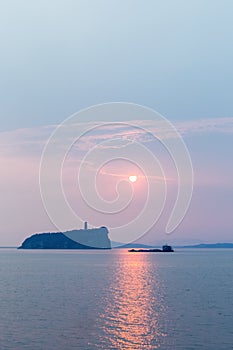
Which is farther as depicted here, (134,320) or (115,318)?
(115,318)

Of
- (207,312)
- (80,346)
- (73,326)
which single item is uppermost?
(207,312)

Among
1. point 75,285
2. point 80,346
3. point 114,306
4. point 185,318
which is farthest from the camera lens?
point 75,285

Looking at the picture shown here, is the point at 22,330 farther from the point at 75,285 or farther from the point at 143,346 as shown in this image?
the point at 75,285

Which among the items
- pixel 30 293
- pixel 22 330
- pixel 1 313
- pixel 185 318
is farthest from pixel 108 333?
pixel 30 293

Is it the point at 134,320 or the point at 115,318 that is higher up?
the point at 115,318

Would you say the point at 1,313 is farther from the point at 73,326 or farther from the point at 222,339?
the point at 222,339

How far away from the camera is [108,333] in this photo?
6228cm

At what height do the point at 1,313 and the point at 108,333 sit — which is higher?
the point at 1,313

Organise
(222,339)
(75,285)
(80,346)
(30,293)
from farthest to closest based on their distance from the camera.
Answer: (75,285), (30,293), (222,339), (80,346)

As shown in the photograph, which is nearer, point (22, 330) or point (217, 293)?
point (22, 330)

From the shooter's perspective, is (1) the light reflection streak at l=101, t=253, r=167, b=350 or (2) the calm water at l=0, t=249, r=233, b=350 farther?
(1) the light reflection streak at l=101, t=253, r=167, b=350

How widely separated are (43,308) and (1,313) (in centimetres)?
750

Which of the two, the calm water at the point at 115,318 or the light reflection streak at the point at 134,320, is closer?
the calm water at the point at 115,318

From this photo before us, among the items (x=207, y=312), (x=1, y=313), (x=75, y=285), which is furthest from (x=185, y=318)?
(x=75, y=285)
